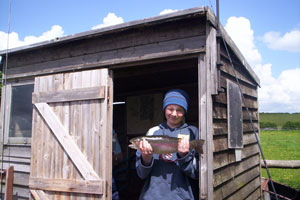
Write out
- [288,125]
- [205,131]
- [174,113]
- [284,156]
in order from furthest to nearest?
[288,125] → [284,156] → [205,131] → [174,113]

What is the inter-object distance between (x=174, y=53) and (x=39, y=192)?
9.74 feet

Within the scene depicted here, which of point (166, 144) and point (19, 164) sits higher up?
point (166, 144)

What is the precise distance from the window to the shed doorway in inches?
70.8

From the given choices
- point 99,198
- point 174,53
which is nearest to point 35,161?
point 99,198

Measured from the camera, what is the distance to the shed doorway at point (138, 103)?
5.74 meters

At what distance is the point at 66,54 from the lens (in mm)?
4609

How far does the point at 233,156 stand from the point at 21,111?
3981mm

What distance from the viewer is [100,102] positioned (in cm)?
384

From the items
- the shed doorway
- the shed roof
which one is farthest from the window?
the shed doorway

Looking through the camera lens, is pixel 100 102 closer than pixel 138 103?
Yes

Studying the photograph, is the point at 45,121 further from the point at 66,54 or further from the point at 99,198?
the point at 99,198

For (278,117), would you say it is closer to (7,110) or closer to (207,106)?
(7,110)

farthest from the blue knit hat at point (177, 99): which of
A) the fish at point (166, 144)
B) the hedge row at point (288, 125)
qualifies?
the hedge row at point (288, 125)

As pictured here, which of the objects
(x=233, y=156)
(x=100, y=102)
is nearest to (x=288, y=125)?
(x=233, y=156)
